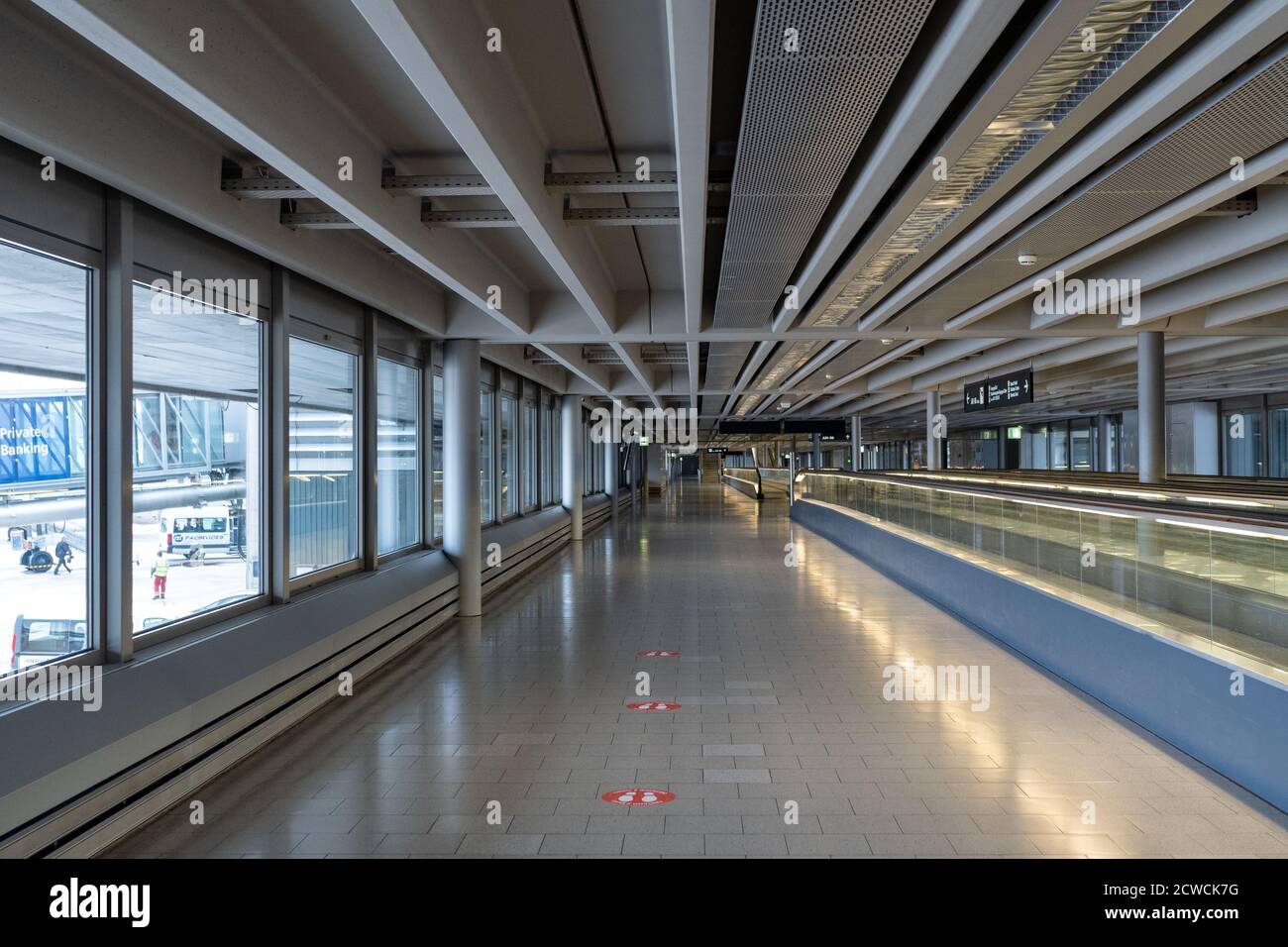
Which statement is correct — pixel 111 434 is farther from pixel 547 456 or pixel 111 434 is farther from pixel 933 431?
pixel 933 431

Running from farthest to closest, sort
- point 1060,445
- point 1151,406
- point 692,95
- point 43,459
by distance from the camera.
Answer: point 1060,445
point 1151,406
point 43,459
point 692,95

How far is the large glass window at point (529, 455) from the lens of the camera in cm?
1702

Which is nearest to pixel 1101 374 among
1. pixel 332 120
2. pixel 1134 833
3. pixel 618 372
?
pixel 618 372

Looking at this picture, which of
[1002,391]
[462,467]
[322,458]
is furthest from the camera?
[1002,391]

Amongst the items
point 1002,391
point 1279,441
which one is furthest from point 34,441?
point 1279,441

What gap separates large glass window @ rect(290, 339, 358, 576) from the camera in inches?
275

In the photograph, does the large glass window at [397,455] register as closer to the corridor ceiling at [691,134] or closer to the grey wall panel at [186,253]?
the corridor ceiling at [691,134]

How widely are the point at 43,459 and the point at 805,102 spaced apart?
4.13m

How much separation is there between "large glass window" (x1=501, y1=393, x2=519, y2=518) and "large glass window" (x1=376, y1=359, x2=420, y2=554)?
4508 millimetres

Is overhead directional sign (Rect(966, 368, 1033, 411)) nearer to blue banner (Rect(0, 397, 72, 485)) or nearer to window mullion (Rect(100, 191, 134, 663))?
window mullion (Rect(100, 191, 134, 663))

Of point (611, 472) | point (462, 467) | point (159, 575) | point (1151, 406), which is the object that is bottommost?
point (159, 575)

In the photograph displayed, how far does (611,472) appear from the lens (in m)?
27.3

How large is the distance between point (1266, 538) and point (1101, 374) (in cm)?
1405

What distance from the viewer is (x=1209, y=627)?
4715mm
